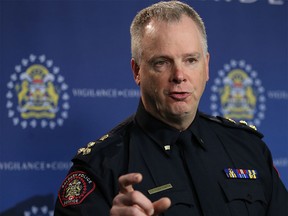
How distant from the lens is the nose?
5.13 ft

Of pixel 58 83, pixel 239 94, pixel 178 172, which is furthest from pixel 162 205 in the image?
pixel 239 94

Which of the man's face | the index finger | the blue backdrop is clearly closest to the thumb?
the index finger

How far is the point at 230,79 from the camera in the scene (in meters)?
2.29

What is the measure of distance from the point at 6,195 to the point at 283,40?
130 cm

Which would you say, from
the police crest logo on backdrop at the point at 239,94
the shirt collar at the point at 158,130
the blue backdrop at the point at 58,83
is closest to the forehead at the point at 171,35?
the shirt collar at the point at 158,130

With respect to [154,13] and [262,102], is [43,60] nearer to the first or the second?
[154,13]

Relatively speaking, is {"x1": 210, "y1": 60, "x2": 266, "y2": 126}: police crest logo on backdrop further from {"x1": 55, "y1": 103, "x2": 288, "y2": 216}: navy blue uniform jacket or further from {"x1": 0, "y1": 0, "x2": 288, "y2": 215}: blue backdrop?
{"x1": 55, "y1": 103, "x2": 288, "y2": 216}: navy blue uniform jacket

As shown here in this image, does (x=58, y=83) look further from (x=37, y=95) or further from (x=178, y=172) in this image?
(x=178, y=172)

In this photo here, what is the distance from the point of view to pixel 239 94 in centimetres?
230

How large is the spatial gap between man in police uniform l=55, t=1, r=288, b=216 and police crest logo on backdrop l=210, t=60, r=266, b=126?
520 mm

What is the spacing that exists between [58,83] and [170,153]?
60cm

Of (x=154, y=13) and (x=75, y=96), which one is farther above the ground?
(x=154, y=13)

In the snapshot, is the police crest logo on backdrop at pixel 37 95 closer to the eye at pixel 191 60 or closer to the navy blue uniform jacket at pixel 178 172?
the navy blue uniform jacket at pixel 178 172

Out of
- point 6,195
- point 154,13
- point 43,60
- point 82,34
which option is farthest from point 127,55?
point 6,195
